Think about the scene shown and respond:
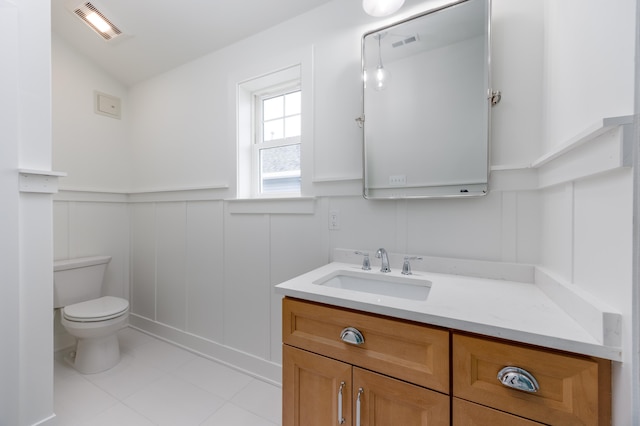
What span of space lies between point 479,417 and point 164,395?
1.78 m

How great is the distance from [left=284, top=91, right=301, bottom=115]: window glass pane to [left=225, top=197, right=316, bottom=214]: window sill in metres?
0.67

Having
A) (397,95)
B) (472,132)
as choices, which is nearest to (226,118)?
(397,95)

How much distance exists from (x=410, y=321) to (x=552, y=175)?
731 mm

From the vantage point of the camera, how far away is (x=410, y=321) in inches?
33.5

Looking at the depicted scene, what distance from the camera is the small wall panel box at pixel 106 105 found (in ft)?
→ 7.91

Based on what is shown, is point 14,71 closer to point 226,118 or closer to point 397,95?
point 226,118

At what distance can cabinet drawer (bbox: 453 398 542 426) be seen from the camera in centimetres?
70

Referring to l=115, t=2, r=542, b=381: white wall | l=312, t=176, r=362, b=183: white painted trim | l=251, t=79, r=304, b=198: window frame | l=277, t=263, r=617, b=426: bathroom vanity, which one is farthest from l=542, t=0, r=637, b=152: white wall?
l=251, t=79, r=304, b=198: window frame

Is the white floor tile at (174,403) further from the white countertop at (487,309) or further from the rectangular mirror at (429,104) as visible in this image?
the rectangular mirror at (429,104)

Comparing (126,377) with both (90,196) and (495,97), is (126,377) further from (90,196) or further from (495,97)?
(495,97)

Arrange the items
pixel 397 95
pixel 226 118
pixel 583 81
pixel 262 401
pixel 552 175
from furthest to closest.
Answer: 1. pixel 226 118
2. pixel 262 401
3. pixel 397 95
4. pixel 552 175
5. pixel 583 81

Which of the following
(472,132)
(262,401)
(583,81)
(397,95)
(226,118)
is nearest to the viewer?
(583,81)

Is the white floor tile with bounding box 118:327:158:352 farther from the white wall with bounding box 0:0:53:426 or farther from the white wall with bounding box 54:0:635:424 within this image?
the white wall with bounding box 0:0:53:426

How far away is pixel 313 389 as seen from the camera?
1.01 meters
